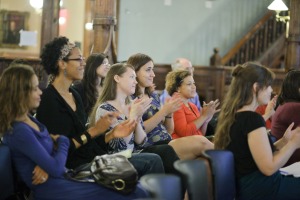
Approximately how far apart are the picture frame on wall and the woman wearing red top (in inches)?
277

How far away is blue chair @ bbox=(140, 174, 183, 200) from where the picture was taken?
2.35 metres

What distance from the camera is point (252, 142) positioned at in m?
3.16

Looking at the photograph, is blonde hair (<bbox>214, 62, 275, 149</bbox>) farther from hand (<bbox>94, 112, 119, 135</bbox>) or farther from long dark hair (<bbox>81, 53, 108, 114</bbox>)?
long dark hair (<bbox>81, 53, 108, 114</bbox>)

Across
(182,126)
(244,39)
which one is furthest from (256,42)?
(182,126)

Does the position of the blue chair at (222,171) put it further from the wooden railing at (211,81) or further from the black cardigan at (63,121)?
the wooden railing at (211,81)

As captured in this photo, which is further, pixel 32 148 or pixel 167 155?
pixel 167 155

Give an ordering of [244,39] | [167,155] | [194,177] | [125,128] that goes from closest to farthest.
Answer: [194,177] < [125,128] < [167,155] < [244,39]

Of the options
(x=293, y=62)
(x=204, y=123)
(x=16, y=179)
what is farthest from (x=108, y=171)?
(x=293, y=62)

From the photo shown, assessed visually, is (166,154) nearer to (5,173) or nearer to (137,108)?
(137,108)

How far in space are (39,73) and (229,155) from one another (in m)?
4.79

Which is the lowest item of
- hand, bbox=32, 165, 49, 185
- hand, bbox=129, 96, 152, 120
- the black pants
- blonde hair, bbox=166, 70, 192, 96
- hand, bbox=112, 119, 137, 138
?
the black pants

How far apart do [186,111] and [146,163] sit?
56.1 inches

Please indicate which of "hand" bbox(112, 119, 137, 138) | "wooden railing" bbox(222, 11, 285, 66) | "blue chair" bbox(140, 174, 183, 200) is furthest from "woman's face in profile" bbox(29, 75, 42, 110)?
"wooden railing" bbox(222, 11, 285, 66)

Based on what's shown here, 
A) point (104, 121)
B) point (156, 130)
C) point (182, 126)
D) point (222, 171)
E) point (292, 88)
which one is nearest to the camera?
point (222, 171)
